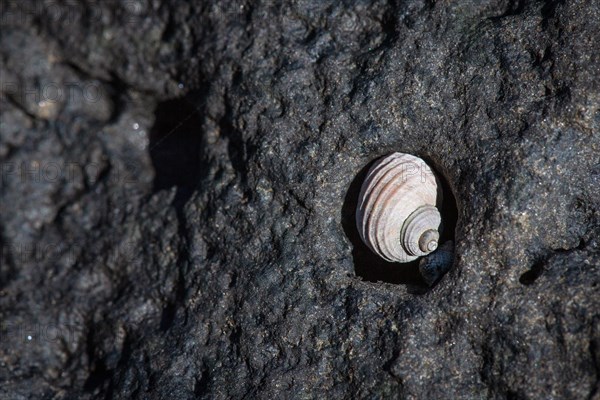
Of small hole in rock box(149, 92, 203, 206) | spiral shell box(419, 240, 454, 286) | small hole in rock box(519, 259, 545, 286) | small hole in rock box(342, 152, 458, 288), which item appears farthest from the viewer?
small hole in rock box(149, 92, 203, 206)

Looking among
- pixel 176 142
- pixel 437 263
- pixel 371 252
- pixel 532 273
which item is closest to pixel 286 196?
pixel 371 252

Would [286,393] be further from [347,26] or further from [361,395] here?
[347,26]

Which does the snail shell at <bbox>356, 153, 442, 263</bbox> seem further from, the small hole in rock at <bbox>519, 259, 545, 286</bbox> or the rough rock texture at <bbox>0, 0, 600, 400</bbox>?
the small hole in rock at <bbox>519, 259, 545, 286</bbox>

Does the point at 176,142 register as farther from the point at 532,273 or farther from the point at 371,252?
the point at 532,273

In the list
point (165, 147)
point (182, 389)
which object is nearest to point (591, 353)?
point (182, 389)

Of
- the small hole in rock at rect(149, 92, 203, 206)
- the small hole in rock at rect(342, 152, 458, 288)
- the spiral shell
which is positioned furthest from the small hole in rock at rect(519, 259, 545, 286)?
the small hole in rock at rect(149, 92, 203, 206)

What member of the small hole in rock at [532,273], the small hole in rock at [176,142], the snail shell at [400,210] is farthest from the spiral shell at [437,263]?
the small hole in rock at [176,142]
